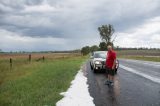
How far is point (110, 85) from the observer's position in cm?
1558

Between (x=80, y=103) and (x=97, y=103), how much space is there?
57 centimetres

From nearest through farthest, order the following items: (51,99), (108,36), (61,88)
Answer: (51,99) < (61,88) < (108,36)

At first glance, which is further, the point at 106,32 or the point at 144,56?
the point at 106,32

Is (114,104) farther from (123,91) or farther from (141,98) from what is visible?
(123,91)

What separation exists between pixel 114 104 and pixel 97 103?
618 mm

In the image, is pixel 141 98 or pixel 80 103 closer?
pixel 80 103

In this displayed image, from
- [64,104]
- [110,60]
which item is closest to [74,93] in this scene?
[64,104]

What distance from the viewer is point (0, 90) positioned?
14.9 meters

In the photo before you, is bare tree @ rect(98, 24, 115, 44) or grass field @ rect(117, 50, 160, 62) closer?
grass field @ rect(117, 50, 160, 62)

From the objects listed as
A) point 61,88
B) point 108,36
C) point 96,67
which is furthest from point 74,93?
point 108,36

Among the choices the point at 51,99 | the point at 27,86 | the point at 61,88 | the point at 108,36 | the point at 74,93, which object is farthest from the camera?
the point at 108,36

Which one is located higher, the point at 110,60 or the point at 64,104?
the point at 110,60

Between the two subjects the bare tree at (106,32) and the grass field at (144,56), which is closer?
the grass field at (144,56)

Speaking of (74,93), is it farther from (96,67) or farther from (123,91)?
(96,67)
